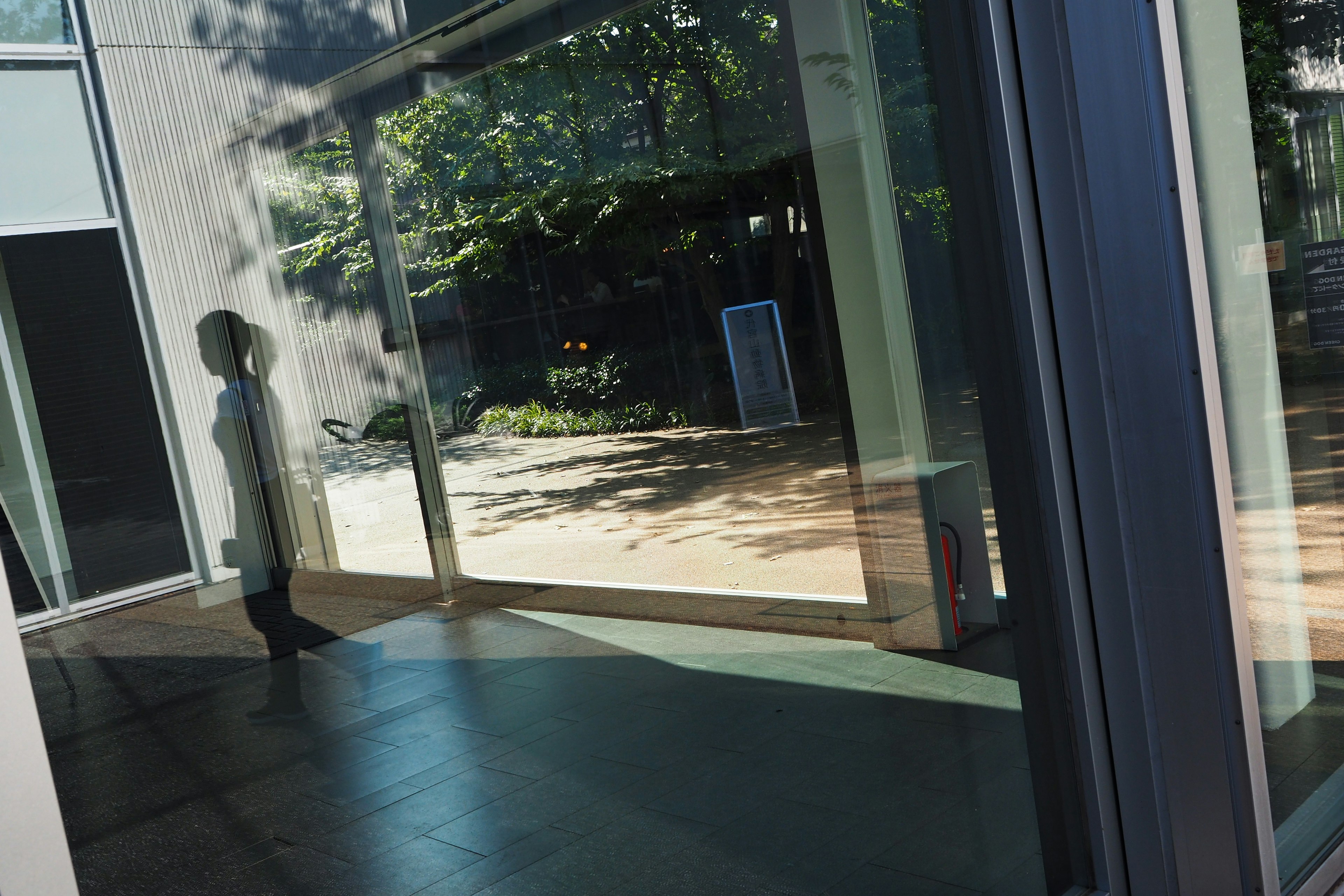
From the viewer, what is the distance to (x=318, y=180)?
2.18 meters

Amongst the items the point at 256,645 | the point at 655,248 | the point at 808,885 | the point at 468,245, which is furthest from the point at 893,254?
the point at 256,645

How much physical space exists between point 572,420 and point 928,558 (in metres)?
1.27

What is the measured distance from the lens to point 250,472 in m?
1.97

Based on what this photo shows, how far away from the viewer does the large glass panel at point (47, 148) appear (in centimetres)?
161

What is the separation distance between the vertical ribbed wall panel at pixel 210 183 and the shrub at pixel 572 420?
2.32 ft

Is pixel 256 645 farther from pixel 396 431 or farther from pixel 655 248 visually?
pixel 655 248

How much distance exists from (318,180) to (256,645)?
0.93 metres

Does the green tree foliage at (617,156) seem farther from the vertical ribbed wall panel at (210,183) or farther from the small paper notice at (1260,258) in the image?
the small paper notice at (1260,258)

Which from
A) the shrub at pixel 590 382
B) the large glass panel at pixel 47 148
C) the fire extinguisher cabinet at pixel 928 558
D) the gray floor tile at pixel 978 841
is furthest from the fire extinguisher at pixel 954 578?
the large glass panel at pixel 47 148

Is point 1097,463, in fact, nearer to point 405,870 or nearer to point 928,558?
point 928,558

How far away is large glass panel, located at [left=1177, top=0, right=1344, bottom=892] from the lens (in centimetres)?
220

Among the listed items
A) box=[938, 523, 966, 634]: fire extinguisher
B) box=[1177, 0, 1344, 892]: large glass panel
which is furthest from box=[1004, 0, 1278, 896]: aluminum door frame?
box=[938, 523, 966, 634]: fire extinguisher

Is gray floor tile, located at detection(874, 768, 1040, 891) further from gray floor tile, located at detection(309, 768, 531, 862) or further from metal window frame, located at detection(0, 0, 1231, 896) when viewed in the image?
gray floor tile, located at detection(309, 768, 531, 862)

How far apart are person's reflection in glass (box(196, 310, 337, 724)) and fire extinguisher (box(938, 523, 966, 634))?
1.73m
